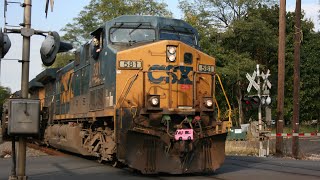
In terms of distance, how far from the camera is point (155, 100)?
1016cm

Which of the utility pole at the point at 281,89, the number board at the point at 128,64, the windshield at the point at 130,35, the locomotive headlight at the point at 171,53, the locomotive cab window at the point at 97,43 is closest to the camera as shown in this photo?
the number board at the point at 128,64

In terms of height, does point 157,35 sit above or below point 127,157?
above

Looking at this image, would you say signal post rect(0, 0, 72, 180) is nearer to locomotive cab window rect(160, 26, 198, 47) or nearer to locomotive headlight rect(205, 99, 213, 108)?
locomotive headlight rect(205, 99, 213, 108)

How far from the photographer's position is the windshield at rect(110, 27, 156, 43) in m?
A: 11.6

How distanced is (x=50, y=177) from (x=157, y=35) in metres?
4.43

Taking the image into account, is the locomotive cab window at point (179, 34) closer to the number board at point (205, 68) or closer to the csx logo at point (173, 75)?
the number board at point (205, 68)

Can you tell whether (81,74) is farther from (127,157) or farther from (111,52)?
(127,157)

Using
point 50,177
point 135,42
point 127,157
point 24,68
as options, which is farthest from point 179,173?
point 24,68

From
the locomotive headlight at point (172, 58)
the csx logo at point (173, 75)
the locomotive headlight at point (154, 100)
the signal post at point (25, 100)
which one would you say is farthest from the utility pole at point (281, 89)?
the signal post at point (25, 100)

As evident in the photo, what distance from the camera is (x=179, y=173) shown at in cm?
989

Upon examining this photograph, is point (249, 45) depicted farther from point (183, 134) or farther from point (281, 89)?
point (183, 134)

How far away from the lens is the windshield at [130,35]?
37.9 ft

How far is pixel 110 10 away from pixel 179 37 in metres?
33.9

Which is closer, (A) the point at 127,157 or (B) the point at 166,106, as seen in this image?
(A) the point at 127,157
